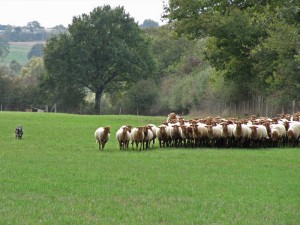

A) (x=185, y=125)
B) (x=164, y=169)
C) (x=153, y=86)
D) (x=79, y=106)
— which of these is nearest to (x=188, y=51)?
(x=153, y=86)

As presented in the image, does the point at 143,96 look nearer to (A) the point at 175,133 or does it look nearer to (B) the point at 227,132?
(A) the point at 175,133

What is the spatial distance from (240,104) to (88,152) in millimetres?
36965

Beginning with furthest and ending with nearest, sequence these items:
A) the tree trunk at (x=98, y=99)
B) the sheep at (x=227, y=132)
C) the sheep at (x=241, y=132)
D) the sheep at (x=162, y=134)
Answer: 1. the tree trunk at (x=98, y=99)
2. the sheep at (x=162, y=134)
3. the sheep at (x=227, y=132)
4. the sheep at (x=241, y=132)

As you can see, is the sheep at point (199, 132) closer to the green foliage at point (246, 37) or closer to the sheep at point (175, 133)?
the sheep at point (175, 133)

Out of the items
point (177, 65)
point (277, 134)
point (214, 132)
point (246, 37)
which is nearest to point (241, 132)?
point (214, 132)

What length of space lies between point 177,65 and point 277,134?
204 ft

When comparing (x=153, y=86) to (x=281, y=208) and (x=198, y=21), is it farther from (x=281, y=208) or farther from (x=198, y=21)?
(x=281, y=208)

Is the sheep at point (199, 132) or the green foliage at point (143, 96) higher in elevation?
the green foliage at point (143, 96)

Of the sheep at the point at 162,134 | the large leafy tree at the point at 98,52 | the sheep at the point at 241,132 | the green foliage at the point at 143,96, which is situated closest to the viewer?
the sheep at the point at 241,132

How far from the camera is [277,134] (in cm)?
2555

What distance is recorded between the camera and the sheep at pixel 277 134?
2555 centimetres

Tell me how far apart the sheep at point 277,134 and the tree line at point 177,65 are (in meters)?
12.4

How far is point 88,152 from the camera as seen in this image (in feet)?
73.3

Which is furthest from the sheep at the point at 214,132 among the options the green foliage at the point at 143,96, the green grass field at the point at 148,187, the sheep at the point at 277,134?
the green foliage at the point at 143,96
